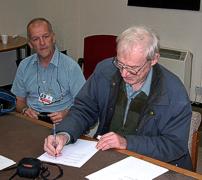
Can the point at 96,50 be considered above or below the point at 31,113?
above

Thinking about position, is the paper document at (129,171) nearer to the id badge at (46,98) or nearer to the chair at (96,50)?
the id badge at (46,98)

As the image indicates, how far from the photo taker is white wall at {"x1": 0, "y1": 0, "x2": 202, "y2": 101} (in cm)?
422

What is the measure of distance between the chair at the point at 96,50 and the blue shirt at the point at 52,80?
1.25 metres

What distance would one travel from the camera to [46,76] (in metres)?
2.50

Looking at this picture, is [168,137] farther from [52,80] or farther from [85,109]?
[52,80]

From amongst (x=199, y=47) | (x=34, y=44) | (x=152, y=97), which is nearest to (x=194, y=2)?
(x=199, y=47)


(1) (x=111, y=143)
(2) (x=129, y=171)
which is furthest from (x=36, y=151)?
(2) (x=129, y=171)

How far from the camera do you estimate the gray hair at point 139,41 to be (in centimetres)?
166

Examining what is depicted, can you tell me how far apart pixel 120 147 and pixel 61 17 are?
12.8ft

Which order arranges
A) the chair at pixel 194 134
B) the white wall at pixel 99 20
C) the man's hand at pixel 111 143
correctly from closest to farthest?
the man's hand at pixel 111 143 → the chair at pixel 194 134 → the white wall at pixel 99 20

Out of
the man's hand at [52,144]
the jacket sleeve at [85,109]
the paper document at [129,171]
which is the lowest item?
the paper document at [129,171]

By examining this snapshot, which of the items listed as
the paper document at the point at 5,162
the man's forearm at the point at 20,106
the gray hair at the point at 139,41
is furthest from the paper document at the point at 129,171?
the man's forearm at the point at 20,106

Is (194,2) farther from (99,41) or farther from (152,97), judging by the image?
(152,97)

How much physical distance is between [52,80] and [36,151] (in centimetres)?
99
